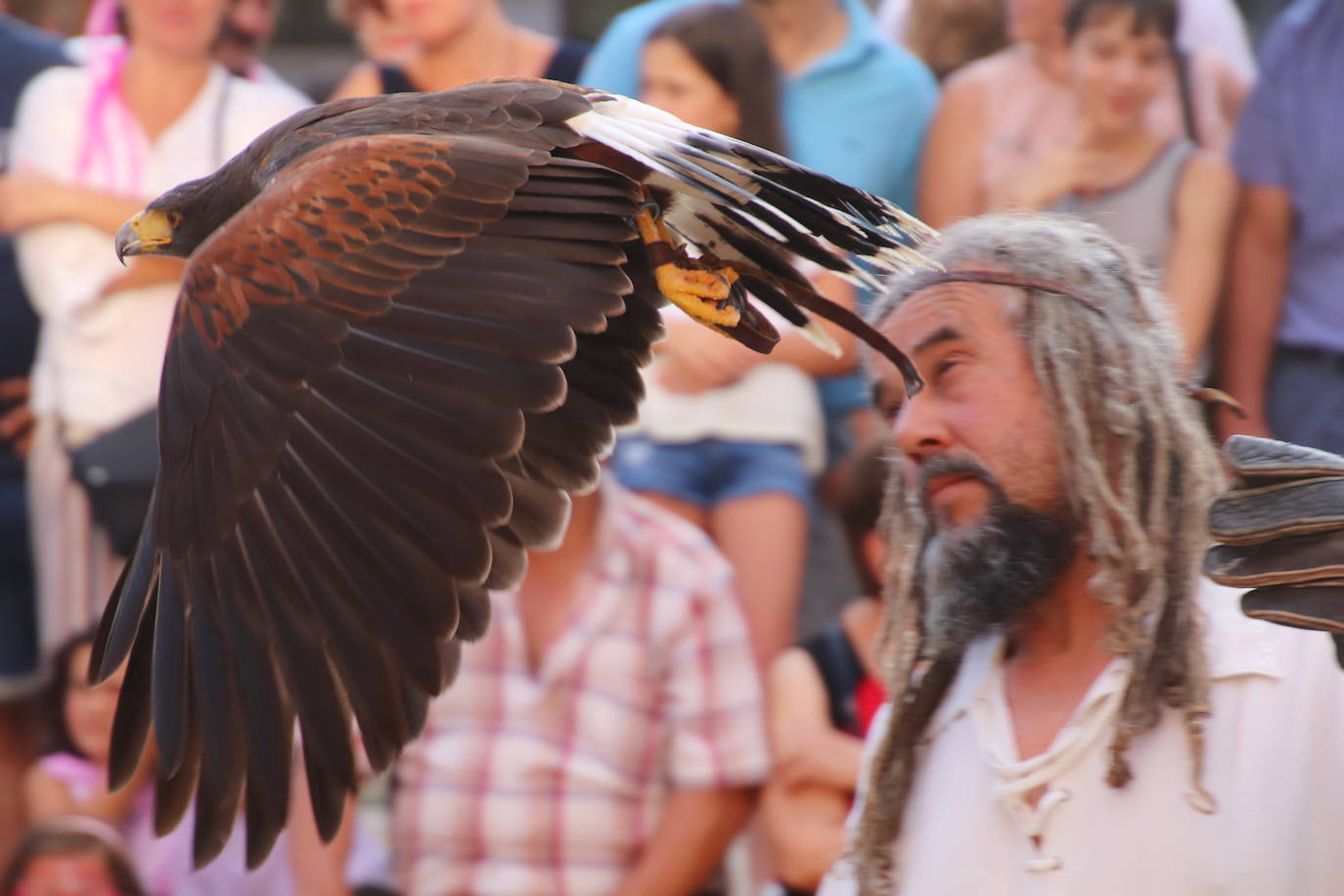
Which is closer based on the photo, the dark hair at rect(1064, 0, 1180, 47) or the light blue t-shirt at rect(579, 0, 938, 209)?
the dark hair at rect(1064, 0, 1180, 47)

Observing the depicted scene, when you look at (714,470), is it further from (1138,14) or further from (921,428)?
(921,428)

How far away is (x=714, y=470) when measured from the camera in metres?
4.22

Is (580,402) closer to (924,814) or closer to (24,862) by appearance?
(924,814)

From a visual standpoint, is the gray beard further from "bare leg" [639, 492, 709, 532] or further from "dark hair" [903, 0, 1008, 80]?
"dark hair" [903, 0, 1008, 80]

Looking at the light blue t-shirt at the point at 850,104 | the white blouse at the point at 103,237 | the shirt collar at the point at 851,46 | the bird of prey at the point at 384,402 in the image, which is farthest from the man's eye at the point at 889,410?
the white blouse at the point at 103,237

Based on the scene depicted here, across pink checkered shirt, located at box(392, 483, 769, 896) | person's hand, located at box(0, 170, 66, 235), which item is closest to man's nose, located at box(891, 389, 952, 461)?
pink checkered shirt, located at box(392, 483, 769, 896)

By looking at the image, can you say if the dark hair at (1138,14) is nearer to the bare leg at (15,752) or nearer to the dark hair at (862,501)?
the dark hair at (862,501)

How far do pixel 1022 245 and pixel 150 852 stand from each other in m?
2.36

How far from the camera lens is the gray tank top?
13.5 ft

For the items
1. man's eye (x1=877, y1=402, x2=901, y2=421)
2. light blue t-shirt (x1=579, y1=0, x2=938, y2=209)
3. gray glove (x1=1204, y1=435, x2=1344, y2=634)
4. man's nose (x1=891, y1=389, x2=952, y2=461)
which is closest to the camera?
gray glove (x1=1204, y1=435, x2=1344, y2=634)

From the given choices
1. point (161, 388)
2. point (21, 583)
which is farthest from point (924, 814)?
point (21, 583)

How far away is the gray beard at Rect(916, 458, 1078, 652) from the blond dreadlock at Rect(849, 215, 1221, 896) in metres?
0.05

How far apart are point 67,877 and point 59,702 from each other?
0.50 meters

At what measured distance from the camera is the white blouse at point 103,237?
4238 mm
